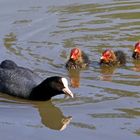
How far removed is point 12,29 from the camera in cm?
1240

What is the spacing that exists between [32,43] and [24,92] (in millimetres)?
2640

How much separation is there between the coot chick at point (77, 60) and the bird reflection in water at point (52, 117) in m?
1.62

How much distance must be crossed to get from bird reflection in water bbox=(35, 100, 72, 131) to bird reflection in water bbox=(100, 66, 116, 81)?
49.9 inches

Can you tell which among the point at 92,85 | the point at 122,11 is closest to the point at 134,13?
the point at 122,11

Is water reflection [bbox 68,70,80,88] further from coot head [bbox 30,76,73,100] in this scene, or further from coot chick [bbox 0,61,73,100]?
coot head [bbox 30,76,73,100]

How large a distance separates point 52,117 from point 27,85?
912 millimetres

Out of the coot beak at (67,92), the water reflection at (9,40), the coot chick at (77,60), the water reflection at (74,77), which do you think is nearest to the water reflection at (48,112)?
the coot beak at (67,92)

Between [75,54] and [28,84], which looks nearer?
[28,84]

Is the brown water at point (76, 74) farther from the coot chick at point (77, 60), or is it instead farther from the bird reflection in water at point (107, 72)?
the coot chick at point (77, 60)

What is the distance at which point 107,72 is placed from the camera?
10.4 metres

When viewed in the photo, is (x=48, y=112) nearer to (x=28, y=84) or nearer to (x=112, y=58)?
(x=28, y=84)

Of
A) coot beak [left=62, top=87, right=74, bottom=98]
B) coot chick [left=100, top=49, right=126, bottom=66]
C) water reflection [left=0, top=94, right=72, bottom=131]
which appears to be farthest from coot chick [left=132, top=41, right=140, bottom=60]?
coot beak [left=62, top=87, right=74, bottom=98]

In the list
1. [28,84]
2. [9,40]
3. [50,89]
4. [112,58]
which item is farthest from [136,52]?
[50,89]

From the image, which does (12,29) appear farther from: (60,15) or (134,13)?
(134,13)
